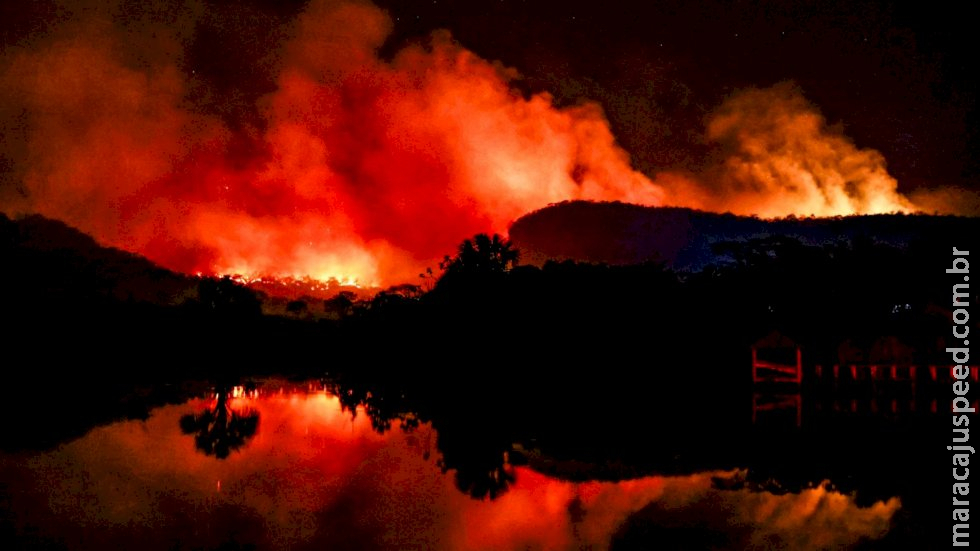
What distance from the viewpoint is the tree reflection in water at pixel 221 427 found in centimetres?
1154

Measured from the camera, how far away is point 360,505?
7855 mm

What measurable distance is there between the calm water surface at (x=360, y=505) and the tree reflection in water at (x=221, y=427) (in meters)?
0.13

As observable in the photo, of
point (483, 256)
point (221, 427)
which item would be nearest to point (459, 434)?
point (221, 427)

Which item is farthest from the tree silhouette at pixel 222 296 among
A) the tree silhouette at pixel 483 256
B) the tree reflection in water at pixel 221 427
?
the tree reflection in water at pixel 221 427

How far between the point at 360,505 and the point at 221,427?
6893mm

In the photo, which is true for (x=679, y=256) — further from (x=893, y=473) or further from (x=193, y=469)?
(x=193, y=469)

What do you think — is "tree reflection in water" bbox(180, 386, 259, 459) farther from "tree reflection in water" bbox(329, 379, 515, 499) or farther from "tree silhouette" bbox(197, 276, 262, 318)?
"tree silhouette" bbox(197, 276, 262, 318)

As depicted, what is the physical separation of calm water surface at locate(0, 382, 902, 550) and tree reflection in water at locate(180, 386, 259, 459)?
0.42 feet

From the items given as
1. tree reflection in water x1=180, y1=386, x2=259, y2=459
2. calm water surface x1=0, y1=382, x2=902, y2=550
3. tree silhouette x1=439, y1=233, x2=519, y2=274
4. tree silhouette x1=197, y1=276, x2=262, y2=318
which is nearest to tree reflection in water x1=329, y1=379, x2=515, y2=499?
calm water surface x1=0, y1=382, x2=902, y2=550

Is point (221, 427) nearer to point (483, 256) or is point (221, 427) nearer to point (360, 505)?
point (360, 505)

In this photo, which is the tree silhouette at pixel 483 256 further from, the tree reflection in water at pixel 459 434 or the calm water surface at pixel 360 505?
the calm water surface at pixel 360 505

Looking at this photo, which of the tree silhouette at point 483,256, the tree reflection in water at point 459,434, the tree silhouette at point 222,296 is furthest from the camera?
the tree silhouette at point 222,296

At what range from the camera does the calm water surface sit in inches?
260

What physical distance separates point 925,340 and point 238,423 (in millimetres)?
16403
